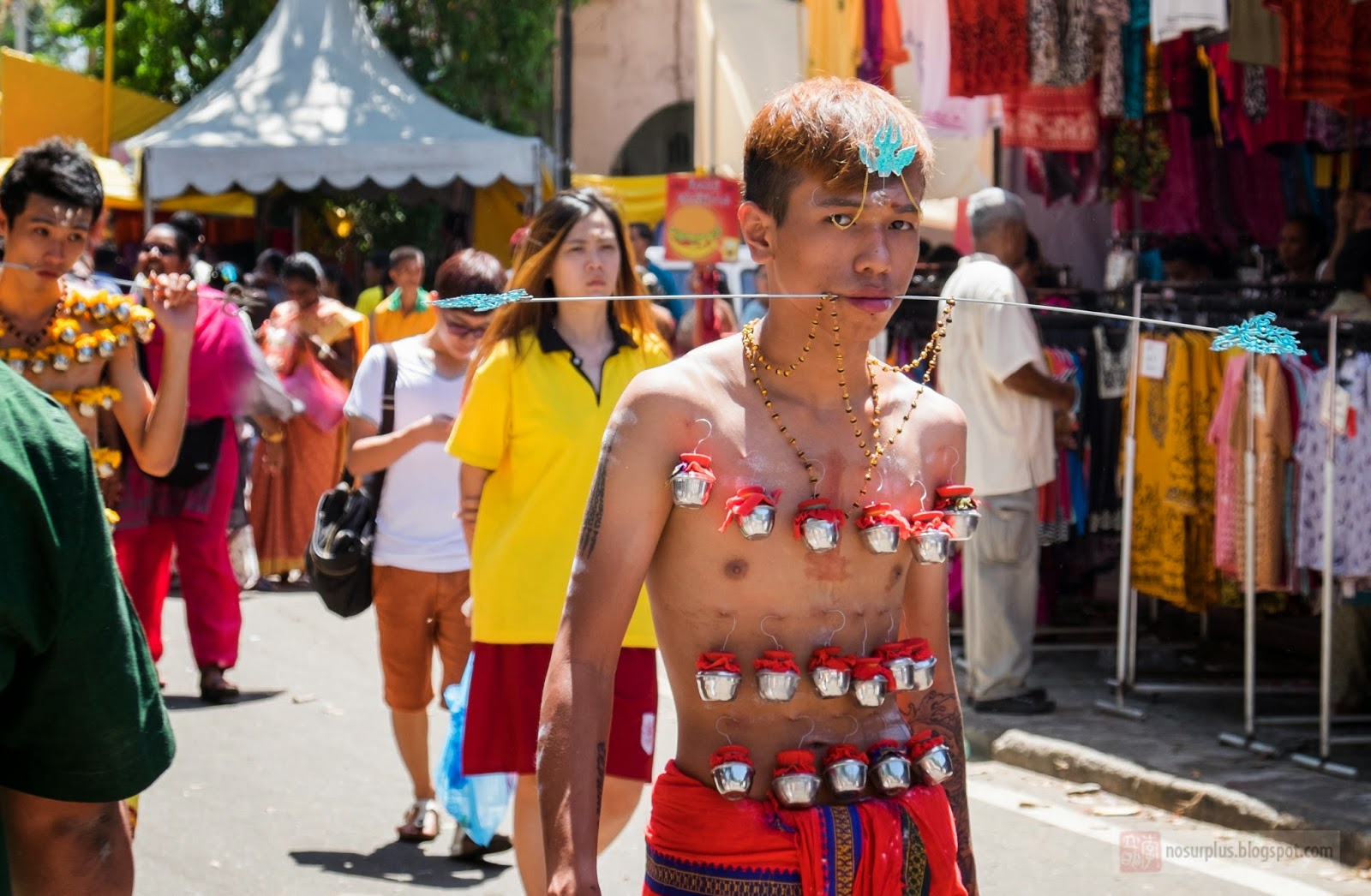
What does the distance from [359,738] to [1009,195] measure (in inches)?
165

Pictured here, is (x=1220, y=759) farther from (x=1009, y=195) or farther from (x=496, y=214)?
(x=496, y=214)

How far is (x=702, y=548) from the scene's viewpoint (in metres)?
2.78

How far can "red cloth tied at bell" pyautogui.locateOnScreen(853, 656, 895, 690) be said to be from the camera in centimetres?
278

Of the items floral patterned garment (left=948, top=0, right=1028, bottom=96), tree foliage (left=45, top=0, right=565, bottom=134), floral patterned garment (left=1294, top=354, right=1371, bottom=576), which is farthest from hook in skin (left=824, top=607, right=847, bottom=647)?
tree foliage (left=45, top=0, right=565, bottom=134)

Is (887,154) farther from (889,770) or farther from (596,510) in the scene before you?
(889,770)

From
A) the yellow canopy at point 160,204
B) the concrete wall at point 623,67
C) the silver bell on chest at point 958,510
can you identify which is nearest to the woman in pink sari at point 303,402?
the yellow canopy at point 160,204

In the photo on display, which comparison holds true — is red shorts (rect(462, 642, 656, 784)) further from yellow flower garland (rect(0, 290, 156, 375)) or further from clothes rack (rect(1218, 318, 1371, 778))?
clothes rack (rect(1218, 318, 1371, 778))

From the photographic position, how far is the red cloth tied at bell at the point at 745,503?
2713 millimetres

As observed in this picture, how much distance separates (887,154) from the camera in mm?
2701

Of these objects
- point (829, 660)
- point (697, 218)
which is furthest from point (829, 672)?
point (697, 218)

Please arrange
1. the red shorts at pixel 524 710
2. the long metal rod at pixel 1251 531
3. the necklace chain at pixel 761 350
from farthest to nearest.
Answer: the long metal rod at pixel 1251 531 < the red shorts at pixel 524 710 < the necklace chain at pixel 761 350

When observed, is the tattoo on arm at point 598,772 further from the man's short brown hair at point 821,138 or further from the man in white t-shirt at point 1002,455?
the man in white t-shirt at point 1002,455

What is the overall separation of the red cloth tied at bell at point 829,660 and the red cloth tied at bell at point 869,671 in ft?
0.05

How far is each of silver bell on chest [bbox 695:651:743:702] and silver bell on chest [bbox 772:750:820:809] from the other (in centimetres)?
14
